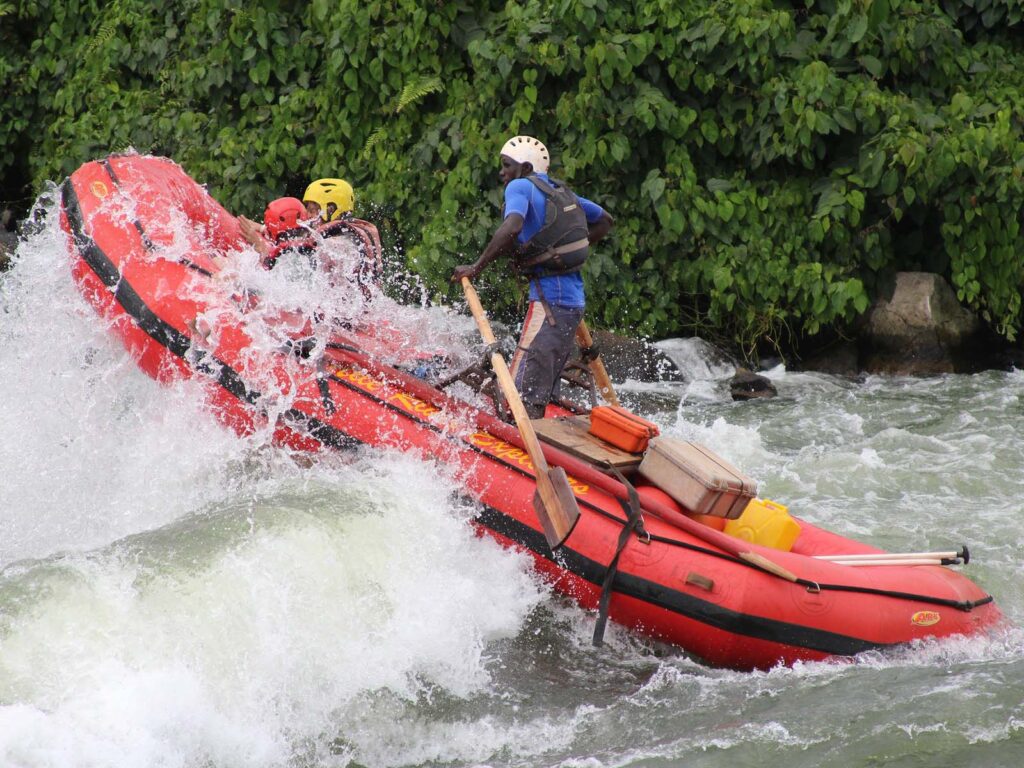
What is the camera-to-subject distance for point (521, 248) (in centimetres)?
591

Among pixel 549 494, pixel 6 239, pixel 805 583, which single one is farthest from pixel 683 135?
pixel 6 239

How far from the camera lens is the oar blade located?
15.9 feet

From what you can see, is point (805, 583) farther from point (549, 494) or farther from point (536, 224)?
point (536, 224)

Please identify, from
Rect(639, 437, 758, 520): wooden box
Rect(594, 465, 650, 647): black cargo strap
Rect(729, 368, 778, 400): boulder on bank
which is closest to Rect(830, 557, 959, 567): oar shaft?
Rect(639, 437, 758, 520): wooden box

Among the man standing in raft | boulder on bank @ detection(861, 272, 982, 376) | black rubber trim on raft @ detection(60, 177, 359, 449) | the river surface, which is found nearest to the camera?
the river surface

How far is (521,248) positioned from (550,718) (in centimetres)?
227

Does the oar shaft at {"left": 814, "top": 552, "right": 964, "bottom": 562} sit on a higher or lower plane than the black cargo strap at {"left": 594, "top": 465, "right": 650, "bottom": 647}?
higher

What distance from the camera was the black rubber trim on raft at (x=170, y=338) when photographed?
5.65 metres

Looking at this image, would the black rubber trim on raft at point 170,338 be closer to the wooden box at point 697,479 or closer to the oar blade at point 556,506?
the oar blade at point 556,506

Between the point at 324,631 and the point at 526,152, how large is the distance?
95.5 inches

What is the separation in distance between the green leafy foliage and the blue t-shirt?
311 cm

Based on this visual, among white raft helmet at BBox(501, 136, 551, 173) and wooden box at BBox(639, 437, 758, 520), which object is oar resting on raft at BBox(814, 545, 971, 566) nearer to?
wooden box at BBox(639, 437, 758, 520)

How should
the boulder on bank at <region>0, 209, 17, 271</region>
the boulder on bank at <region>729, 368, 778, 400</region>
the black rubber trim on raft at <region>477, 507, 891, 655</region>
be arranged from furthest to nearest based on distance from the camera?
the boulder on bank at <region>0, 209, 17, 271</region>, the boulder on bank at <region>729, 368, 778, 400</region>, the black rubber trim on raft at <region>477, 507, 891, 655</region>

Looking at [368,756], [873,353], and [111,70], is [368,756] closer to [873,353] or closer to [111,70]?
[873,353]
